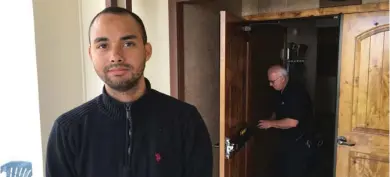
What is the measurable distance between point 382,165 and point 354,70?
0.74m

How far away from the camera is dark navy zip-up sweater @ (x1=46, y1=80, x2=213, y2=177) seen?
2.92 ft

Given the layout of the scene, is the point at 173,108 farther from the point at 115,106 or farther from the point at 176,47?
the point at 176,47

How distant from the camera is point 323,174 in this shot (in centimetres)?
360

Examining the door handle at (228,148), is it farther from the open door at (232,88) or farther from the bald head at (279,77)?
the bald head at (279,77)

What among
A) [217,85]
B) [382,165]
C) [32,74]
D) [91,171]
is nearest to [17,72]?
[32,74]

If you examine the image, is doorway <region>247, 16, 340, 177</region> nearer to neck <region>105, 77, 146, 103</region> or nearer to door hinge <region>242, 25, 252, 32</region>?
door hinge <region>242, 25, 252, 32</region>

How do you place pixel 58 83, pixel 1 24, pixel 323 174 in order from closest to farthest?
pixel 1 24
pixel 58 83
pixel 323 174

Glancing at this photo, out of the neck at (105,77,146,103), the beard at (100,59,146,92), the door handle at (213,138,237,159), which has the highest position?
the beard at (100,59,146,92)

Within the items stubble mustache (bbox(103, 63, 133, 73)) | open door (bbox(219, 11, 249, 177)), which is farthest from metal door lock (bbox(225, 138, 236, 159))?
stubble mustache (bbox(103, 63, 133, 73))

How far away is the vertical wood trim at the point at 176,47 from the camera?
6.37ft

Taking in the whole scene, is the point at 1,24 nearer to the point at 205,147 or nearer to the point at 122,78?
the point at 122,78

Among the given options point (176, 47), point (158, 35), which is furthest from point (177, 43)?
point (158, 35)

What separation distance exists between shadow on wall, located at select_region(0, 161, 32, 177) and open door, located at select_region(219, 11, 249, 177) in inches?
47.0

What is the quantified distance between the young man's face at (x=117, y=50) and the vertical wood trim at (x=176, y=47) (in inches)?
40.7
